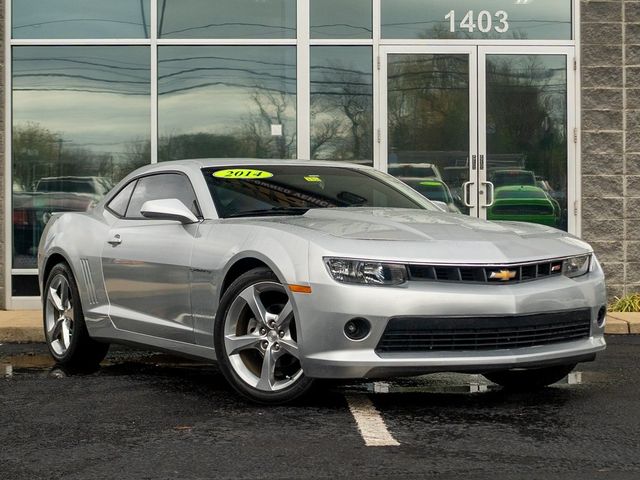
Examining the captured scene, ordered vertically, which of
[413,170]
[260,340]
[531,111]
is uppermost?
[531,111]

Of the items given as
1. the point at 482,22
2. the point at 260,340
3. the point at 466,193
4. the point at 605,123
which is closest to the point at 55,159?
the point at 466,193

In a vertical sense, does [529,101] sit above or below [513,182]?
above

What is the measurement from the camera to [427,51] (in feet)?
41.0

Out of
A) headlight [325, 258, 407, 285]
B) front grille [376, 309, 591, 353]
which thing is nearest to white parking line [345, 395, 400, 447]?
front grille [376, 309, 591, 353]

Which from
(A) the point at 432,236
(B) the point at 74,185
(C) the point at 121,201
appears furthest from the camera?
(B) the point at 74,185

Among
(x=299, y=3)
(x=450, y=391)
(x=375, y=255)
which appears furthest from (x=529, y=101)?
(x=375, y=255)

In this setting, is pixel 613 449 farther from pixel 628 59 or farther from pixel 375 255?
pixel 628 59

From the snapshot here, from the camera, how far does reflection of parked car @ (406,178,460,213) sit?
1248 cm

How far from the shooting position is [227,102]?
12539mm

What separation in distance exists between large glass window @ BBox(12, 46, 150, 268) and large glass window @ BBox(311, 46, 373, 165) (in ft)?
5.87

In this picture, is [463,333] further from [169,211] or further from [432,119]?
[432,119]

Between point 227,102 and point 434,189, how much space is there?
7.78 feet

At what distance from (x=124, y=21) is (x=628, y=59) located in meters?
5.32

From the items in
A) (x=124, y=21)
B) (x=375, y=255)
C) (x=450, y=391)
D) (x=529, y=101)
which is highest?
(x=124, y=21)
